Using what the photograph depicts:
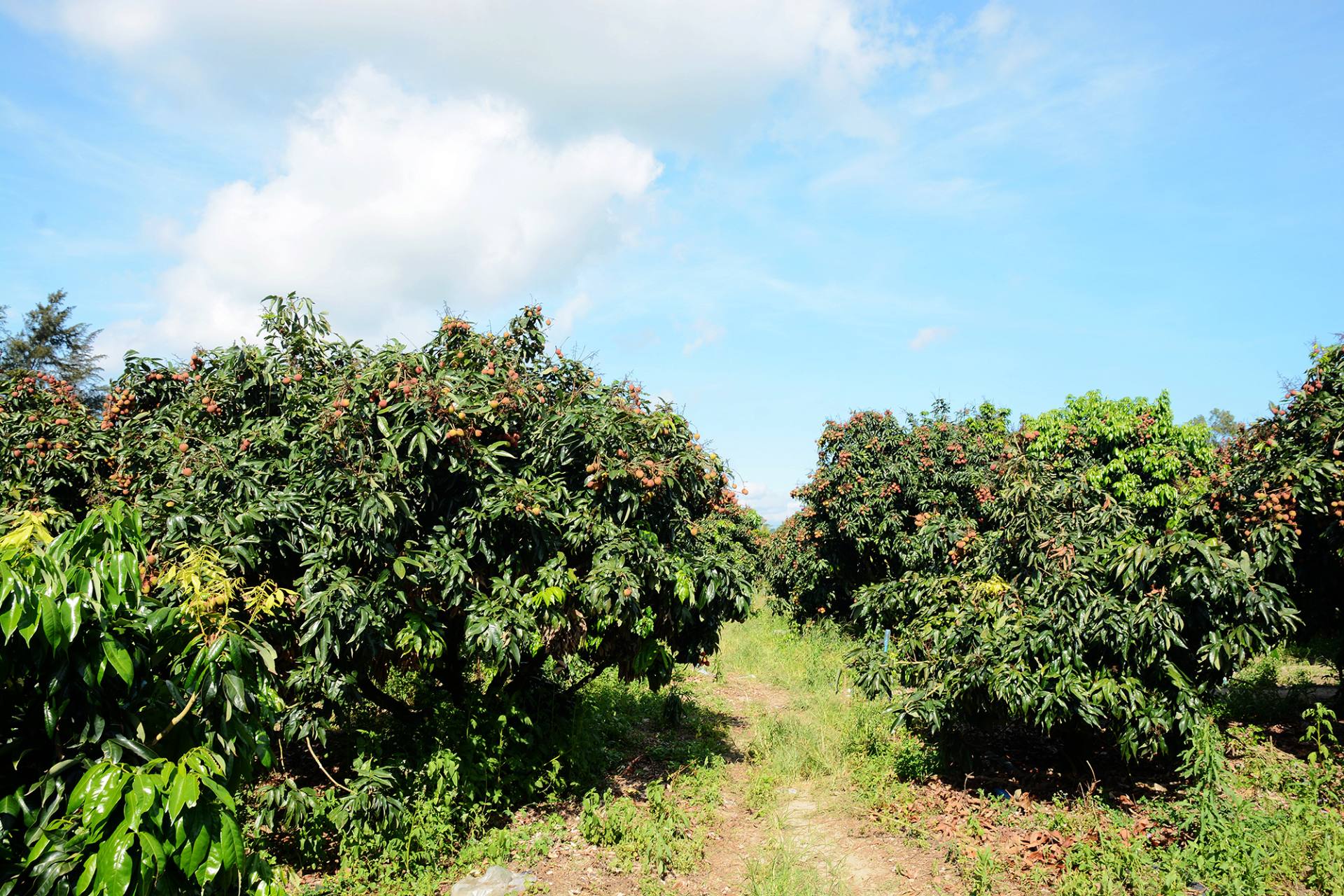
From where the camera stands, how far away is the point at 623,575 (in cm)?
587

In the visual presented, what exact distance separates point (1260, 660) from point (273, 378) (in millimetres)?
13086

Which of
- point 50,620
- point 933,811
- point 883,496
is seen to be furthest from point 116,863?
point 883,496

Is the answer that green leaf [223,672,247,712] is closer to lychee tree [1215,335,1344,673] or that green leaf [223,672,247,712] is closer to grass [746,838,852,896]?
grass [746,838,852,896]

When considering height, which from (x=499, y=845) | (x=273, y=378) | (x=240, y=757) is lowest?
(x=499, y=845)

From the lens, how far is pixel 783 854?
20.3 ft

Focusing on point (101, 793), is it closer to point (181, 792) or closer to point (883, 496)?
point (181, 792)

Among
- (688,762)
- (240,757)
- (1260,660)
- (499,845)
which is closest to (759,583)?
(1260,660)

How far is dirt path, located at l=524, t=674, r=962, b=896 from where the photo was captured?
18.8 ft

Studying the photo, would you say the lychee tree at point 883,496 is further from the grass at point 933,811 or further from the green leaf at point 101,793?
the green leaf at point 101,793

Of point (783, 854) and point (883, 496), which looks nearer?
point (783, 854)

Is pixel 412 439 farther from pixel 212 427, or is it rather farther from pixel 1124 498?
pixel 1124 498

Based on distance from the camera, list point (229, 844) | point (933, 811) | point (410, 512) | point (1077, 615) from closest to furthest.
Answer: point (229, 844), point (410, 512), point (1077, 615), point (933, 811)

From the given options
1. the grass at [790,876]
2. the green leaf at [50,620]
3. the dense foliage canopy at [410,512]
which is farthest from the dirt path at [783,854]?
the green leaf at [50,620]

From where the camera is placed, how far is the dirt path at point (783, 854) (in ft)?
18.8
